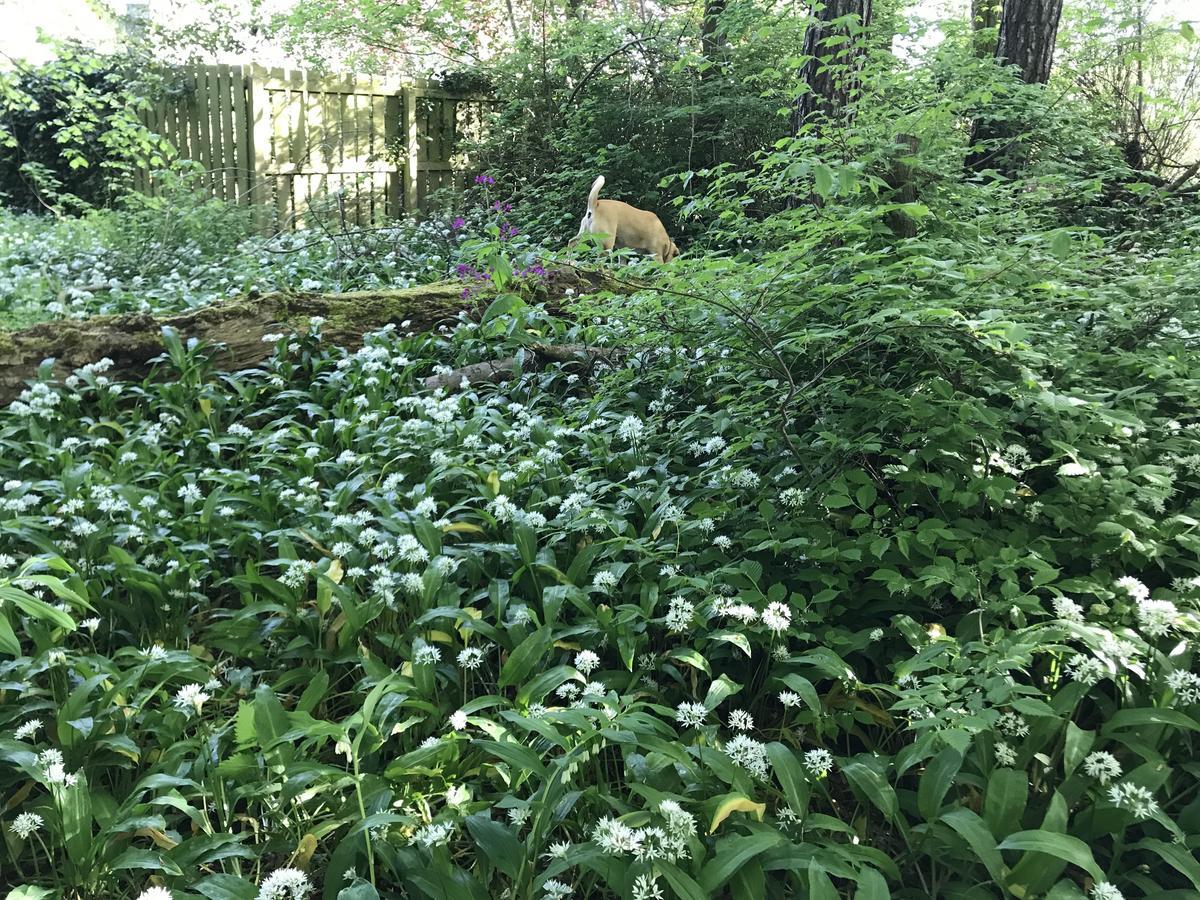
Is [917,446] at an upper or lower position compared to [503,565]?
upper

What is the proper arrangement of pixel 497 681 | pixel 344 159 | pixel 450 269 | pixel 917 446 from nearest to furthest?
pixel 497 681 < pixel 917 446 < pixel 450 269 < pixel 344 159

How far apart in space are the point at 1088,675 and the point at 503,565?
6.16 ft

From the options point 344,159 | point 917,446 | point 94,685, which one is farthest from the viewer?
point 344,159

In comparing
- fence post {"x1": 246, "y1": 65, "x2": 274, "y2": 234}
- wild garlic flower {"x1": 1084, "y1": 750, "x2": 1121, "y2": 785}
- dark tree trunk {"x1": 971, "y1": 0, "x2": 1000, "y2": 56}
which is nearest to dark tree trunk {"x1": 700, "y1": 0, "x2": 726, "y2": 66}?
dark tree trunk {"x1": 971, "y1": 0, "x2": 1000, "y2": 56}

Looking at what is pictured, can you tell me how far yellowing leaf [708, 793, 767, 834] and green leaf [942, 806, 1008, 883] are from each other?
15.8 inches

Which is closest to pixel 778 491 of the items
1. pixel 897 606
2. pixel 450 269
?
pixel 897 606

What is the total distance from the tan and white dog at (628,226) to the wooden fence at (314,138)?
12.1 ft

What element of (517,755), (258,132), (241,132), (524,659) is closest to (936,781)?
(517,755)

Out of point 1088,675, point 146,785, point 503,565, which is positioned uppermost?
point 1088,675

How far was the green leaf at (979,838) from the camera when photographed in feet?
5.49

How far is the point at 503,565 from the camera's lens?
9.86 feet

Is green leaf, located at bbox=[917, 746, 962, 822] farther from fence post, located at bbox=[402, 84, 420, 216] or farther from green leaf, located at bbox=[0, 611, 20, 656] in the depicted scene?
A: fence post, located at bbox=[402, 84, 420, 216]

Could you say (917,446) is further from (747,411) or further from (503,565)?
(503,565)

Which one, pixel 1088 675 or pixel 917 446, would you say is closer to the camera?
pixel 1088 675
